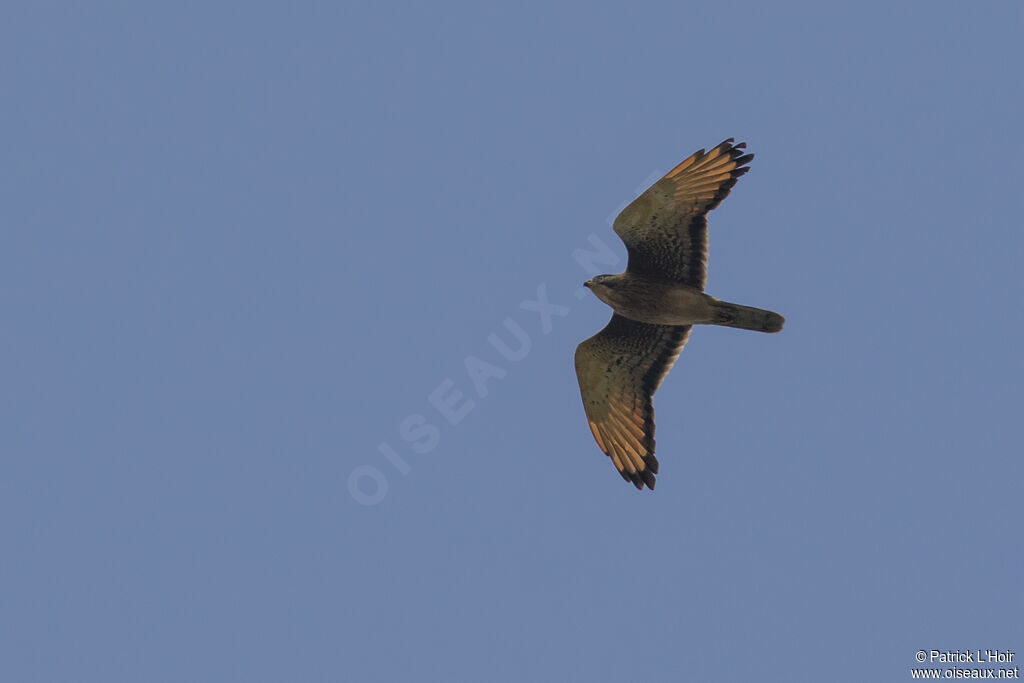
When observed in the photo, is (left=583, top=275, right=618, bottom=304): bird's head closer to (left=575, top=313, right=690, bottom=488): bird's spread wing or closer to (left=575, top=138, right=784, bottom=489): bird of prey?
(left=575, top=138, right=784, bottom=489): bird of prey

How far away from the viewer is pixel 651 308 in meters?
12.4

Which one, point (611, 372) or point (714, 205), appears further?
point (611, 372)

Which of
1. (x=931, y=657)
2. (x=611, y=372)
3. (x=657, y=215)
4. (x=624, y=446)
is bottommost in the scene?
(x=931, y=657)

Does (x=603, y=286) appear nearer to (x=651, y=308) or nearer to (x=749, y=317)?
(x=651, y=308)

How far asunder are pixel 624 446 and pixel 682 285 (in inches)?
89.0

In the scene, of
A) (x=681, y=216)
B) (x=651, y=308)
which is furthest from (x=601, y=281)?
(x=681, y=216)

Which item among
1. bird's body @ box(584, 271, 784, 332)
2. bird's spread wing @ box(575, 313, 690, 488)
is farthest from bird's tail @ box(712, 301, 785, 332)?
bird's spread wing @ box(575, 313, 690, 488)

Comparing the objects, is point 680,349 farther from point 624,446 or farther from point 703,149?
point 703,149

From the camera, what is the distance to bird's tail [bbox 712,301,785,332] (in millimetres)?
12047

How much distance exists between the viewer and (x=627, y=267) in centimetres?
1263

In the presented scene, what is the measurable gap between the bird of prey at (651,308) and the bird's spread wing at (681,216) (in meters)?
0.01

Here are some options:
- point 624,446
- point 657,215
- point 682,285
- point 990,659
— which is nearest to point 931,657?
point 990,659

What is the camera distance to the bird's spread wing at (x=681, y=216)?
11.9m

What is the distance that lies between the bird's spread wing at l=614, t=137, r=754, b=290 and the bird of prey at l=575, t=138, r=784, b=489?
0.01m
